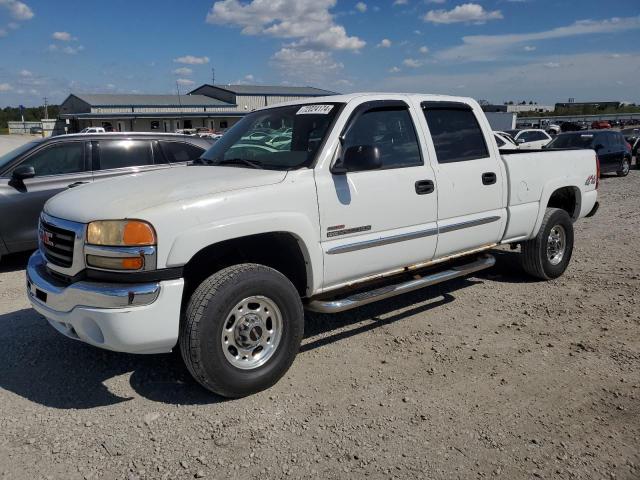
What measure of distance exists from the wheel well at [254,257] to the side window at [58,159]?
435 cm

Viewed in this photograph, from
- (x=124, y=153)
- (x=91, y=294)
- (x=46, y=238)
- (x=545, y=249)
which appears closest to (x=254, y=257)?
(x=91, y=294)

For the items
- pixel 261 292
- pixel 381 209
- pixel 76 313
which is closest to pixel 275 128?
pixel 381 209

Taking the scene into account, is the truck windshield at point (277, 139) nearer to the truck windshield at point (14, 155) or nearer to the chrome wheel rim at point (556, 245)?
the chrome wheel rim at point (556, 245)

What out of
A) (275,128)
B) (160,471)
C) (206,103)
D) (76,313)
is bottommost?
(160,471)

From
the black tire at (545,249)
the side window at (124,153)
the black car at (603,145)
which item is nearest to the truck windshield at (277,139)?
the black tire at (545,249)

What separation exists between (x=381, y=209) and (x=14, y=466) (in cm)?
287

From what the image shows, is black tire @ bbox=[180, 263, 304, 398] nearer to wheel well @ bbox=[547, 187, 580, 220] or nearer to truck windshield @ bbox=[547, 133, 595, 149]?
wheel well @ bbox=[547, 187, 580, 220]

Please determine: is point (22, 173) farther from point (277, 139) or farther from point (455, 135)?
point (455, 135)

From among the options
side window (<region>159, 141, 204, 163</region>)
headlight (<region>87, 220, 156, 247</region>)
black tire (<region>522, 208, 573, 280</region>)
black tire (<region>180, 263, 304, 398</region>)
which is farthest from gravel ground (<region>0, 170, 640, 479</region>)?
side window (<region>159, 141, 204, 163</region>)

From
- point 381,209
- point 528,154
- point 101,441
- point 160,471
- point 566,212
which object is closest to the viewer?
point 160,471

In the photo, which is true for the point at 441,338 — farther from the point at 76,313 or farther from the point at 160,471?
the point at 76,313

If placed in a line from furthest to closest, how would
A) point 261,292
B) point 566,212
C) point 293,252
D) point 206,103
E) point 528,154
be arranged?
point 206,103, point 566,212, point 528,154, point 293,252, point 261,292

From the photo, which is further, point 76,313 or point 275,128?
point 275,128

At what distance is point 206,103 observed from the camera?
234 ft
